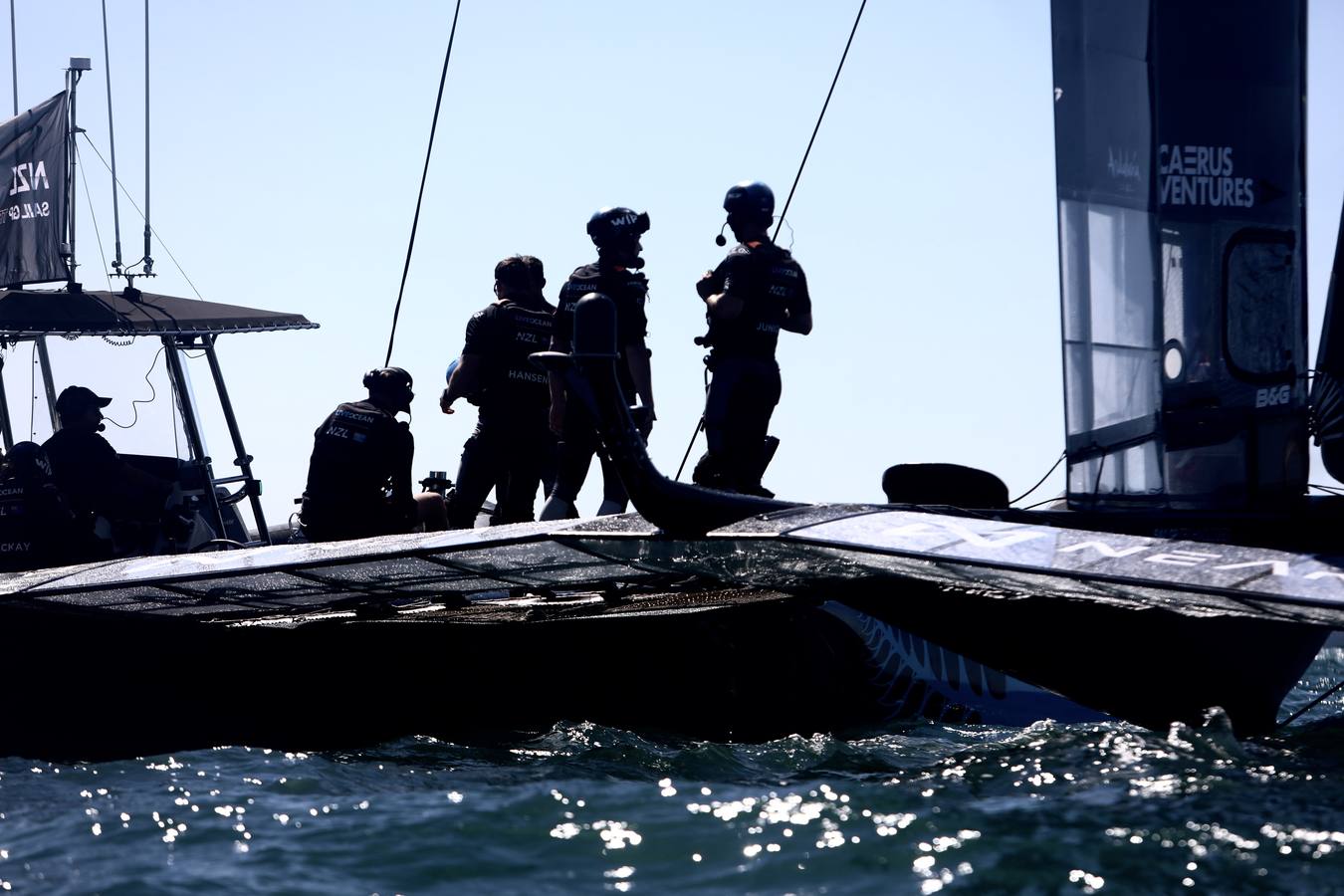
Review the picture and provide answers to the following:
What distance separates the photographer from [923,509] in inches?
201

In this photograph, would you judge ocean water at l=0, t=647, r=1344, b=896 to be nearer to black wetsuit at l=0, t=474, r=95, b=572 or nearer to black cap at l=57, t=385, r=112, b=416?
black wetsuit at l=0, t=474, r=95, b=572

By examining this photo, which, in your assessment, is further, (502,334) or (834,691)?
(502,334)

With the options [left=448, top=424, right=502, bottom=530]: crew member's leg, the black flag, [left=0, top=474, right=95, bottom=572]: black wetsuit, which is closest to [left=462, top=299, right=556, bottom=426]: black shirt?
[left=448, top=424, right=502, bottom=530]: crew member's leg

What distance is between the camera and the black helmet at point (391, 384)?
24.4 ft

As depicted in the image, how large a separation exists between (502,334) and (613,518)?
2816 millimetres

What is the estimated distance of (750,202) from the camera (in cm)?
713

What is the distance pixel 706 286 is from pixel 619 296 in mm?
374

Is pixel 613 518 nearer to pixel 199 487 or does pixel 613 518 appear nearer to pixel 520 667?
pixel 520 667

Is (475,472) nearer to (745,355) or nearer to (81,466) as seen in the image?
(745,355)

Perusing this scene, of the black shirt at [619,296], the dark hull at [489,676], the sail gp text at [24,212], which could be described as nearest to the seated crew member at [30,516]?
the dark hull at [489,676]

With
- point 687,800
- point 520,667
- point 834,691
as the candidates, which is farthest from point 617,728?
point 687,800

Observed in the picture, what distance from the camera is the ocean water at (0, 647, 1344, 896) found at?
402cm

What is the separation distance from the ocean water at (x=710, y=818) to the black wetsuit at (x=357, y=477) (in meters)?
1.40

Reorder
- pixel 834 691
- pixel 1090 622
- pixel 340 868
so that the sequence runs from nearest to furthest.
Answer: pixel 340 868, pixel 1090 622, pixel 834 691
